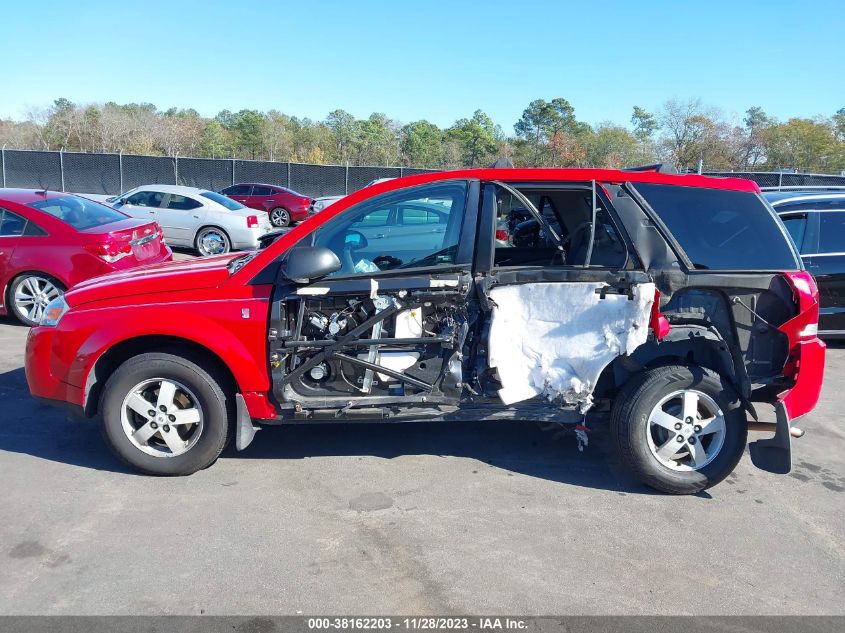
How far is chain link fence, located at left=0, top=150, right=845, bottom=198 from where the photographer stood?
29859 mm

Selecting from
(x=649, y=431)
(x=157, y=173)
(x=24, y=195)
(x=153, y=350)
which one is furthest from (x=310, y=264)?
(x=157, y=173)

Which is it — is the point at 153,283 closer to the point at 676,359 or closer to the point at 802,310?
the point at 676,359

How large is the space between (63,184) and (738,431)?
31653 mm

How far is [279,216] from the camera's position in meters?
25.8

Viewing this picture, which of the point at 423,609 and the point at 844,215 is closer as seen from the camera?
the point at 423,609

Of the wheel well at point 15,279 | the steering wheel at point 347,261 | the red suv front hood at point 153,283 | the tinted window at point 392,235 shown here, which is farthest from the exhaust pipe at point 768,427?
the wheel well at point 15,279

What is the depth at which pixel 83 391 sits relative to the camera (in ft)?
14.8

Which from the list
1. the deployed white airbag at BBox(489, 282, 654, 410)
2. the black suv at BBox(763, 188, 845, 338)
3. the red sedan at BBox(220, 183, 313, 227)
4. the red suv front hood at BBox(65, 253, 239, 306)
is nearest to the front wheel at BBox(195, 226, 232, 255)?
the red sedan at BBox(220, 183, 313, 227)

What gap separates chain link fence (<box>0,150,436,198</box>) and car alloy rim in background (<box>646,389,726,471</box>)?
85.0 ft

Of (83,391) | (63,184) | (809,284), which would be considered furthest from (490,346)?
(63,184)

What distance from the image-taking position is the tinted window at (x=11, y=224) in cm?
831

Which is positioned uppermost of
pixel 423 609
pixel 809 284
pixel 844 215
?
pixel 844 215

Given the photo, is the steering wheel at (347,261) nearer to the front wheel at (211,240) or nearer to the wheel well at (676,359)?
the wheel well at (676,359)

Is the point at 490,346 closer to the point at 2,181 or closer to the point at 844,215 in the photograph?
the point at 844,215
